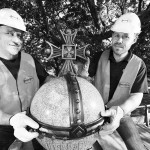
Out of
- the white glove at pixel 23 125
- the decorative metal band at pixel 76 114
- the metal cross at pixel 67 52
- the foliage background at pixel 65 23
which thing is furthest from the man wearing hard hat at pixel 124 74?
the foliage background at pixel 65 23

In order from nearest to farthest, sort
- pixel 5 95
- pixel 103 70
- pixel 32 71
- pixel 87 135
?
pixel 87 135 < pixel 5 95 < pixel 32 71 < pixel 103 70

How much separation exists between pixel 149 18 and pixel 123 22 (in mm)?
4225

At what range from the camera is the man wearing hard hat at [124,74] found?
2.65 m

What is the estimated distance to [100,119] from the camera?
1.84 metres

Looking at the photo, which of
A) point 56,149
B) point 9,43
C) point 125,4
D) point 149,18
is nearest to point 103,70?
point 9,43

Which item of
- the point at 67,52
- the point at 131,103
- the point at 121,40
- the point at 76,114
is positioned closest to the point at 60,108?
the point at 76,114

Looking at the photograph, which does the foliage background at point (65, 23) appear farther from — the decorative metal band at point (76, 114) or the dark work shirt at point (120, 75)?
the decorative metal band at point (76, 114)

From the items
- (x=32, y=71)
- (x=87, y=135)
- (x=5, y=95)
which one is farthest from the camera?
(x=32, y=71)

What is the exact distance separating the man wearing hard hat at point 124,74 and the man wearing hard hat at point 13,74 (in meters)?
0.81

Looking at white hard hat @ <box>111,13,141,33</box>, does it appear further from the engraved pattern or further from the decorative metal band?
the decorative metal band

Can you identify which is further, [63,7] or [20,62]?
[63,7]

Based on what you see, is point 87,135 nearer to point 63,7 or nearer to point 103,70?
point 103,70

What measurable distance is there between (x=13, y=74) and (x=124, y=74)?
127cm

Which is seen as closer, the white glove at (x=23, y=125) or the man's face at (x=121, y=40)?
the white glove at (x=23, y=125)
